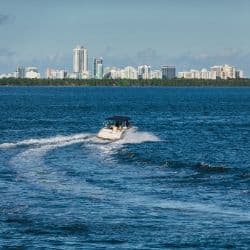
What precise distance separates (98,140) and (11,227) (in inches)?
2427

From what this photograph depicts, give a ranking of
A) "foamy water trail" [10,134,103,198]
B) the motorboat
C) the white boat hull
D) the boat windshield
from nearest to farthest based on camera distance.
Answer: "foamy water trail" [10,134,103,198] → the white boat hull → the motorboat → the boat windshield

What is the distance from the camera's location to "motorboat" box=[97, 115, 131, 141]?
111 metres

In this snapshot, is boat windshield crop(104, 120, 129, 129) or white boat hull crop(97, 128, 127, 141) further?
boat windshield crop(104, 120, 129, 129)

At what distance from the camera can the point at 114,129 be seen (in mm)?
112625

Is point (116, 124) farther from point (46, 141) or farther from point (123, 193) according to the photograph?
point (123, 193)

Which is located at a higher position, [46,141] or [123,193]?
[123,193]

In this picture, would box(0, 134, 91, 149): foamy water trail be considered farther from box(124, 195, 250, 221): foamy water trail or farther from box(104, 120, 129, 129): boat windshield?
box(124, 195, 250, 221): foamy water trail

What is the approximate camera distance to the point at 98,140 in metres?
110

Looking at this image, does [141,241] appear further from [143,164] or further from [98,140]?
[98,140]

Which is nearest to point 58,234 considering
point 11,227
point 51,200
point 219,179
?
point 11,227

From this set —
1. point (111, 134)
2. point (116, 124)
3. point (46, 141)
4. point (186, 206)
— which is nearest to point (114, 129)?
point (111, 134)

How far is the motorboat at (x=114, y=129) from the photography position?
111000 millimetres

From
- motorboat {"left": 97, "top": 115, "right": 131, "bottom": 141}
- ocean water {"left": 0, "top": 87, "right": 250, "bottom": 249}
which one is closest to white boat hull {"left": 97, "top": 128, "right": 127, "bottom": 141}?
motorboat {"left": 97, "top": 115, "right": 131, "bottom": 141}

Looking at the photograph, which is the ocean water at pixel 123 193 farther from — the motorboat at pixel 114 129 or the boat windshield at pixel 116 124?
the boat windshield at pixel 116 124
